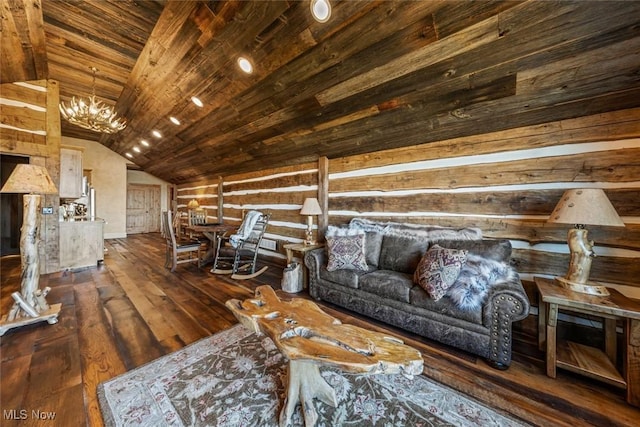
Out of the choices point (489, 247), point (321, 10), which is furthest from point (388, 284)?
point (321, 10)

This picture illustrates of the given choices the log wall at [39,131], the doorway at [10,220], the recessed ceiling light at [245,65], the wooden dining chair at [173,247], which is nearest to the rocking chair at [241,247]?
the wooden dining chair at [173,247]

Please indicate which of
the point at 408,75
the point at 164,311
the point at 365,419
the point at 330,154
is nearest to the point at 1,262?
the point at 164,311

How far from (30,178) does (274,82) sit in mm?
2755

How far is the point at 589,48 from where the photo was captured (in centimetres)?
163

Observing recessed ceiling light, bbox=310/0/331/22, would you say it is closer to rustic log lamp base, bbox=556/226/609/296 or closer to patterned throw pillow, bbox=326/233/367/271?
patterned throw pillow, bbox=326/233/367/271

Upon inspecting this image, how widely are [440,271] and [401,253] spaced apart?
2.13 feet

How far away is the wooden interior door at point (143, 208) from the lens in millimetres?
8953

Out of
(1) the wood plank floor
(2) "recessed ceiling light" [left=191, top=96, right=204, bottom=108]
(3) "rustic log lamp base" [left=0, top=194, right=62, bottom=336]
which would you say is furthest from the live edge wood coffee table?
(2) "recessed ceiling light" [left=191, top=96, right=204, bottom=108]

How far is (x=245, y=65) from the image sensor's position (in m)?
2.70

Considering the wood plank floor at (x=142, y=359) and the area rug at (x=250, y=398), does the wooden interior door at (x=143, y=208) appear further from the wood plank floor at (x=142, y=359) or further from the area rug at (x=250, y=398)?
the area rug at (x=250, y=398)

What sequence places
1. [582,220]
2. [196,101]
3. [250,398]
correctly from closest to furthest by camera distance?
[250,398] < [582,220] < [196,101]

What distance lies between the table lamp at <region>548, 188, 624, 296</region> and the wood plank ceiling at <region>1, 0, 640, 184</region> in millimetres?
884

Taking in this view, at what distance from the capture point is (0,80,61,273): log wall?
3.70 metres

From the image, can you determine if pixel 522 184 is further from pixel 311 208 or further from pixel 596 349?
pixel 311 208
